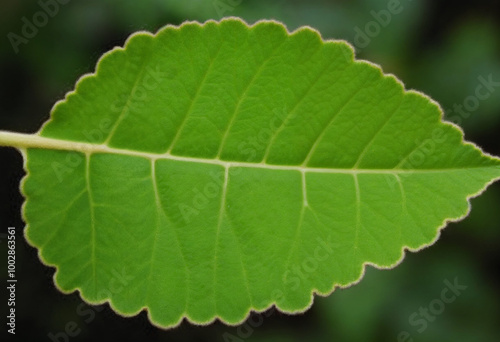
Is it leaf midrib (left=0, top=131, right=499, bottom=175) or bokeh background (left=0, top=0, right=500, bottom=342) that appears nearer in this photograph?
leaf midrib (left=0, top=131, right=499, bottom=175)

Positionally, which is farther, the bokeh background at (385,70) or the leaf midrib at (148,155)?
the bokeh background at (385,70)

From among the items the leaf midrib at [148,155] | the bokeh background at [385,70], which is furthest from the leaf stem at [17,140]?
the bokeh background at [385,70]

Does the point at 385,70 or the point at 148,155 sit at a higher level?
the point at 385,70

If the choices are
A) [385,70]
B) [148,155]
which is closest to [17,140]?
[148,155]

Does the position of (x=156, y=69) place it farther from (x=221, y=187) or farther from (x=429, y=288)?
(x=429, y=288)

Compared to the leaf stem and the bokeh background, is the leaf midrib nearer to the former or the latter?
the leaf stem

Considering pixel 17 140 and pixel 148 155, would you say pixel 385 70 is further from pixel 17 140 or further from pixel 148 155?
pixel 17 140

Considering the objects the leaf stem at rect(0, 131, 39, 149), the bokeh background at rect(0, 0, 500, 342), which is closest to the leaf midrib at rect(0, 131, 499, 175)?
the leaf stem at rect(0, 131, 39, 149)

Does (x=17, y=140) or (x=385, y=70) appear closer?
(x=17, y=140)

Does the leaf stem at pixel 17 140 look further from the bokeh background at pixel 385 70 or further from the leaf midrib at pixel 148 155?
the bokeh background at pixel 385 70
